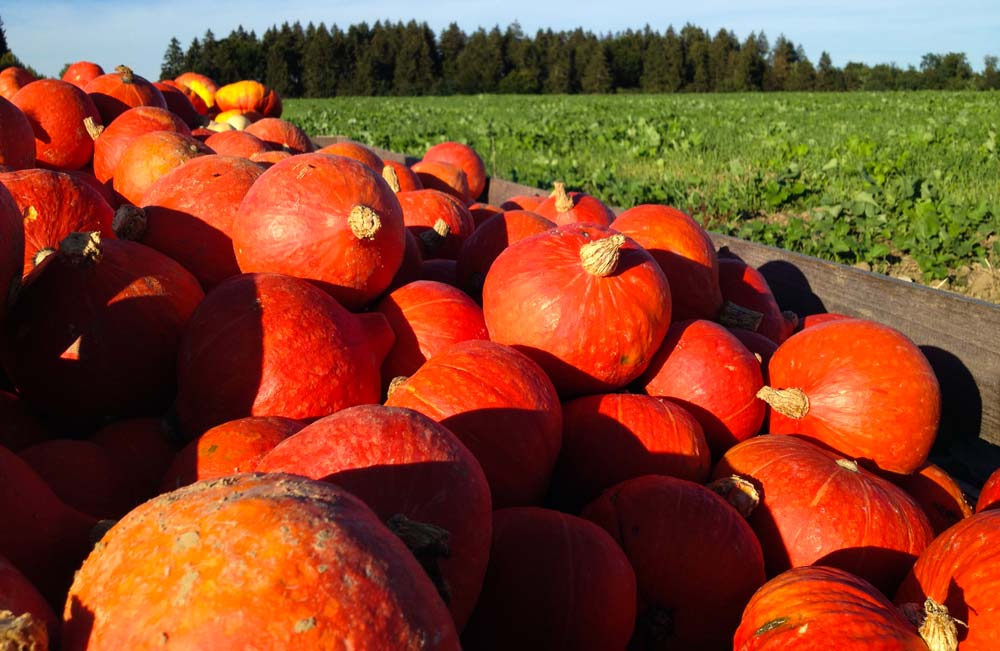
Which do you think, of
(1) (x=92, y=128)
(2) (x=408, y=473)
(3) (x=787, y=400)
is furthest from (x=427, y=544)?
(1) (x=92, y=128)

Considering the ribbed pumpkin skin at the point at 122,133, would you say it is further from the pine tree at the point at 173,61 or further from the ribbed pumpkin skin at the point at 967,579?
the pine tree at the point at 173,61

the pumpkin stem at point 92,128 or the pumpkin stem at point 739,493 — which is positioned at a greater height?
the pumpkin stem at point 92,128

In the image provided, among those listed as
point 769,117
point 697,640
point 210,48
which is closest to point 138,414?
point 697,640

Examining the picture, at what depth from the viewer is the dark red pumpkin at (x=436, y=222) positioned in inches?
146

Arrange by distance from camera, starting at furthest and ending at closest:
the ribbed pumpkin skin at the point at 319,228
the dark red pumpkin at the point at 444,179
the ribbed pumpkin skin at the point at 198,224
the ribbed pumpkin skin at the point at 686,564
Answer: the dark red pumpkin at the point at 444,179 → the ribbed pumpkin skin at the point at 198,224 → the ribbed pumpkin skin at the point at 319,228 → the ribbed pumpkin skin at the point at 686,564

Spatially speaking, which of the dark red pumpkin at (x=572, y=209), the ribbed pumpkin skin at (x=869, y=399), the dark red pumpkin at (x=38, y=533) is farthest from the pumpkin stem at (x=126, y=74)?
the ribbed pumpkin skin at (x=869, y=399)

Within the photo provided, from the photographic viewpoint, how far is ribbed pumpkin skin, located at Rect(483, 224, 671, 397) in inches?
95.6

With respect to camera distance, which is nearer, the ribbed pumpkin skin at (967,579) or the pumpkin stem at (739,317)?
the ribbed pumpkin skin at (967,579)

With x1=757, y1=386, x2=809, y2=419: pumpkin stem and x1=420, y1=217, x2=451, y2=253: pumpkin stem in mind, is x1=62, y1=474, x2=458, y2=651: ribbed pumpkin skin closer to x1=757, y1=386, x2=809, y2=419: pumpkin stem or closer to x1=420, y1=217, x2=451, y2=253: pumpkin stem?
x1=757, y1=386, x2=809, y2=419: pumpkin stem

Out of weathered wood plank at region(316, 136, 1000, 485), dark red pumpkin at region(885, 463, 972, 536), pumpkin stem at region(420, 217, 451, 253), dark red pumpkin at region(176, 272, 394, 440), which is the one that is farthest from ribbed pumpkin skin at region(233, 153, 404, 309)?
weathered wood plank at region(316, 136, 1000, 485)

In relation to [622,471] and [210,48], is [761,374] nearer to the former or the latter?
[622,471]

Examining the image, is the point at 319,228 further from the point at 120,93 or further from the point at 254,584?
the point at 120,93

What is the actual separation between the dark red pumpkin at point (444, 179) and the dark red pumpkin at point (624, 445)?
10.9ft

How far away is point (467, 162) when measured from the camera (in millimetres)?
6594
